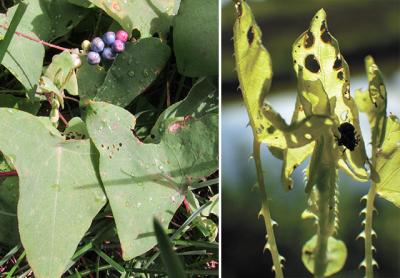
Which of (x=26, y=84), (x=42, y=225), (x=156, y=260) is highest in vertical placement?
(x=26, y=84)

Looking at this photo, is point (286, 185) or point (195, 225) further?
point (195, 225)

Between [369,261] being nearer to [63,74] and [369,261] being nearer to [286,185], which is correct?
[286,185]

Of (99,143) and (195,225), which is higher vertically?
(99,143)

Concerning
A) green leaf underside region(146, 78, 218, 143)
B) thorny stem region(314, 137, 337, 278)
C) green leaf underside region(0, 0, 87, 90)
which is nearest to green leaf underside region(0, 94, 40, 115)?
green leaf underside region(0, 0, 87, 90)

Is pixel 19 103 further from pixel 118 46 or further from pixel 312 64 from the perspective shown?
pixel 312 64

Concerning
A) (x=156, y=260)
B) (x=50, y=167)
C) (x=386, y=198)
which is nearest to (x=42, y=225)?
(x=50, y=167)

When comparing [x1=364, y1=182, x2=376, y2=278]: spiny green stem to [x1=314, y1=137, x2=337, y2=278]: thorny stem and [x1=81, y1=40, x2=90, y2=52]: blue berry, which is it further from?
[x1=81, y1=40, x2=90, y2=52]: blue berry

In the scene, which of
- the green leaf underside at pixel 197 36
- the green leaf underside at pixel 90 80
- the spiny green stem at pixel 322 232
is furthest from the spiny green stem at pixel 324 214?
the green leaf underside at pixel 90 80
